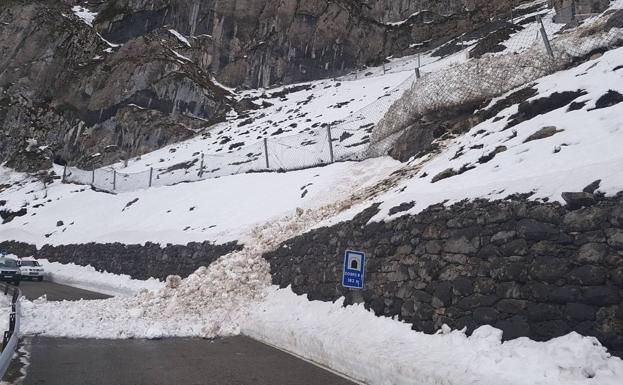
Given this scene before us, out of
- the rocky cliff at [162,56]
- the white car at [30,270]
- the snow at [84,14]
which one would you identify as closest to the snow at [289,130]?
the rocky cliff at [162,56]

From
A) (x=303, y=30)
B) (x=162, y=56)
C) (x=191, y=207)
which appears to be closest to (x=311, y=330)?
(x=191, y=207)

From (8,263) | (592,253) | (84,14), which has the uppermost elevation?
(84,14)

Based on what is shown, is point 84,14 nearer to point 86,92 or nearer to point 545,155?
point 86,92

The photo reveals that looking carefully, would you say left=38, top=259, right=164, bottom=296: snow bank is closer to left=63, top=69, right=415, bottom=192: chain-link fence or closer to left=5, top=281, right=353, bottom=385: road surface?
left=63, top=69, right=415, bottom=192: chain-link fence

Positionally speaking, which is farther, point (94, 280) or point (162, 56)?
point (162, 56)

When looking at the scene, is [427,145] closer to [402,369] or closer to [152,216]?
[402,369]

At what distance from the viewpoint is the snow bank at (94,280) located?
19.6 meters

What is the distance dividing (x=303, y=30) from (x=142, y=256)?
5179 cm

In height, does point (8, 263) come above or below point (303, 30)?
below

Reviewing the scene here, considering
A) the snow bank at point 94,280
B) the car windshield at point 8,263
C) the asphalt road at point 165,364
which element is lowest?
the asphalt road at point 165,364

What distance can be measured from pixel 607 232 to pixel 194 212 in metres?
18.6

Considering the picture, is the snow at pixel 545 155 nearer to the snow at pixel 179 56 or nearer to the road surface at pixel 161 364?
the road surface at pixel 161 364

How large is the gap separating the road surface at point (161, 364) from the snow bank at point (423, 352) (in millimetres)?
431

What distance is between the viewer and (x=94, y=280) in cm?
2275
